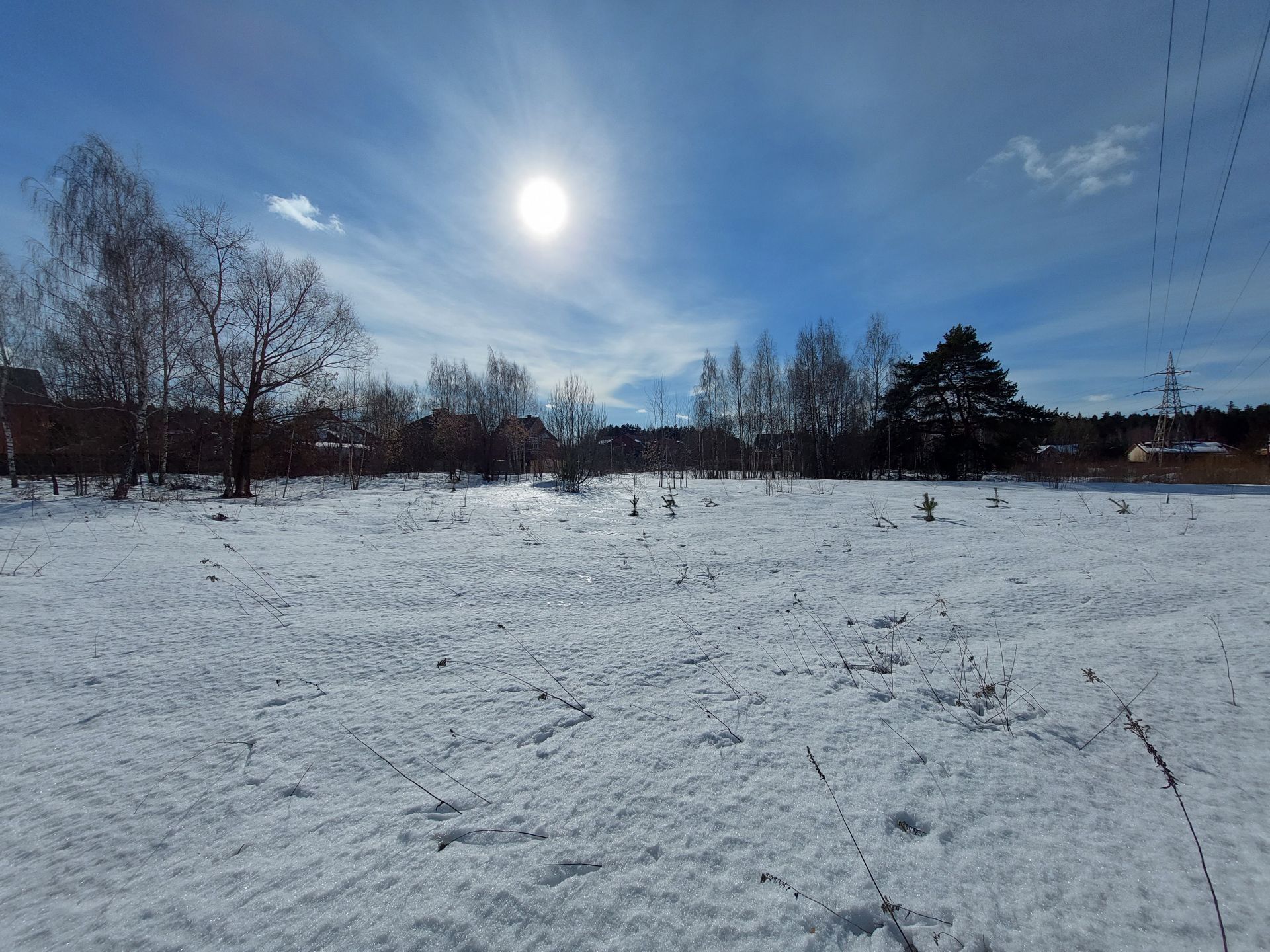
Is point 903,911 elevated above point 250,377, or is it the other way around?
point 250,377

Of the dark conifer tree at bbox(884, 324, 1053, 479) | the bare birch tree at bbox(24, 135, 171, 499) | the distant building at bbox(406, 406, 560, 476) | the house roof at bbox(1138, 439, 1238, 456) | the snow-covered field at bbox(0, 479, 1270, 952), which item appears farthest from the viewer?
the house roof at bbox(1138, 439, 1238, 456)

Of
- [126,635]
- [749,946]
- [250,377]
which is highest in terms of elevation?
[250,377]

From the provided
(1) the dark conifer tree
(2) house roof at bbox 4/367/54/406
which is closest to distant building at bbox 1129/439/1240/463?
(1) the dark conifer tree

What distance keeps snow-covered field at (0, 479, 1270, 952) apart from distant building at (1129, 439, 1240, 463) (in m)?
26.3

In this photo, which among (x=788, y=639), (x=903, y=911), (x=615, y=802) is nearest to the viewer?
(x=903, y=911)

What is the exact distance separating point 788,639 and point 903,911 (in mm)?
1667

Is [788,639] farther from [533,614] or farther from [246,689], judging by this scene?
[246,689]

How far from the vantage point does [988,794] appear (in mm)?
1531


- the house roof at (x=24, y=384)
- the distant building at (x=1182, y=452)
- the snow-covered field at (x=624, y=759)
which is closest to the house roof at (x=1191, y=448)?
the distant building at (x=1182, y=452)

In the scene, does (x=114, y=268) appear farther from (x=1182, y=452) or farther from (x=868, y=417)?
(x=1182, y=452)

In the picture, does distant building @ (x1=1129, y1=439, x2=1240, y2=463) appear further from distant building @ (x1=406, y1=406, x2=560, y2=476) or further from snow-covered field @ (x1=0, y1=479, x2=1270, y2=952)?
distant building @ (x1=406, y1=406, x2=560, y2=476)

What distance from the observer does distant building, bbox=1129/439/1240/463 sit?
22156mm

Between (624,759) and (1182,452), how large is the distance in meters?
42.1

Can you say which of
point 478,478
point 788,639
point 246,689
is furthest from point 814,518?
point 478,478
